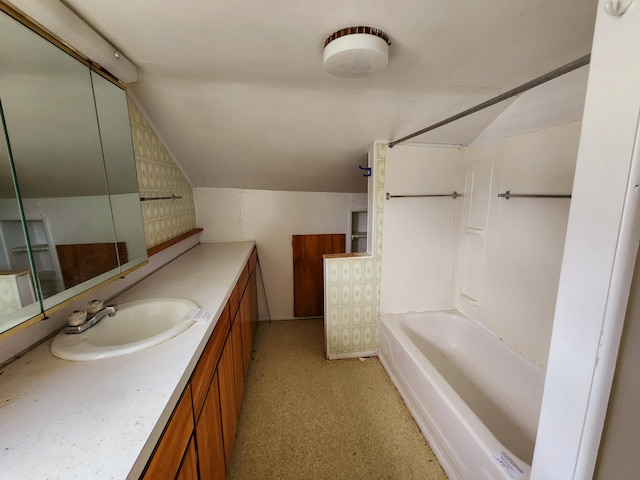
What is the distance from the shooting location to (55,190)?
1.02 metres

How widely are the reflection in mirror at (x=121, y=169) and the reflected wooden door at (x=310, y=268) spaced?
165cm

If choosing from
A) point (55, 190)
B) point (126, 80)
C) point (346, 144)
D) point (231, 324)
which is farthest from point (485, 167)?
point (55, 190)

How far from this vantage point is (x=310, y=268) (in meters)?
3.03

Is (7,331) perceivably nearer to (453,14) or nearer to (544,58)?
(453,14)

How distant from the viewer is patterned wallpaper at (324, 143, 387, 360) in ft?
7.18

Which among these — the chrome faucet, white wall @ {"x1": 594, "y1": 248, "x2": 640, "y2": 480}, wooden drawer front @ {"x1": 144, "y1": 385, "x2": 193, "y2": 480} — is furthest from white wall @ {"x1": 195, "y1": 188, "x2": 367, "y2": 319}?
white wall @ {"x1": 594, "y1": 248, "x2": 640, "y2": 480}

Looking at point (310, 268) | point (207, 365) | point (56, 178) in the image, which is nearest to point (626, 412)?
point (207, 365)

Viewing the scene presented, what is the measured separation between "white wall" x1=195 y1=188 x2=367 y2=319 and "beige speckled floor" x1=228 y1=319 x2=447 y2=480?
872mm

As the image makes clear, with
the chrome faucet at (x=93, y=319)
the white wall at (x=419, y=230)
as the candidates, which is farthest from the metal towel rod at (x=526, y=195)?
the chrome faucet at (x=93, y=319)

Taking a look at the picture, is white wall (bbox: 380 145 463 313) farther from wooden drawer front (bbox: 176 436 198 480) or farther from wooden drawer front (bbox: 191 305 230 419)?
wooden drawer front (bbox: 176 436 198 480)

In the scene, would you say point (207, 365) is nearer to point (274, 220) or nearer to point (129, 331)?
point (129, 331)

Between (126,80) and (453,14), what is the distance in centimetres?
153

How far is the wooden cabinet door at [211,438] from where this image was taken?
909mm

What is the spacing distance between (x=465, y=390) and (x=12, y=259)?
93.8 inches
